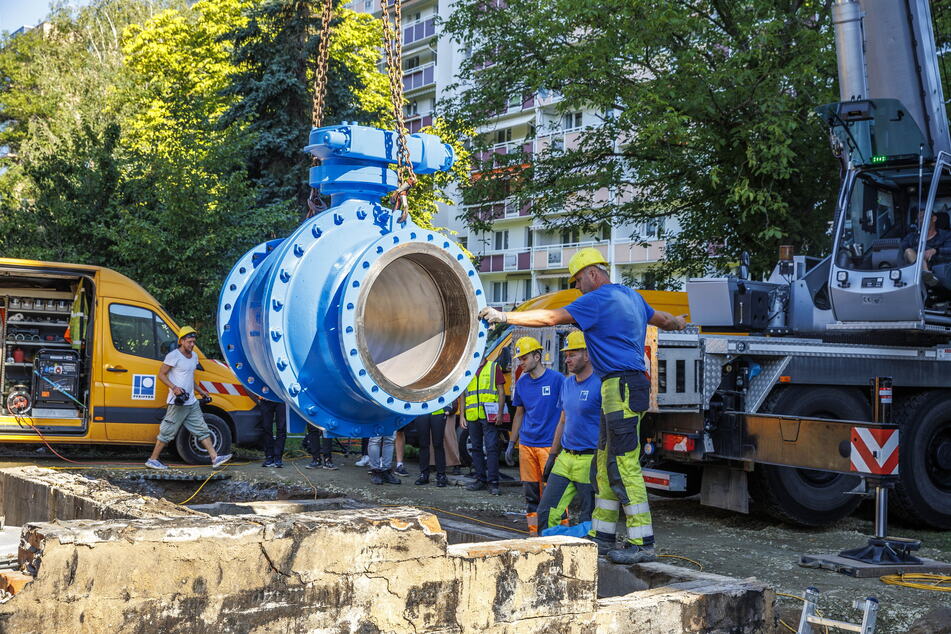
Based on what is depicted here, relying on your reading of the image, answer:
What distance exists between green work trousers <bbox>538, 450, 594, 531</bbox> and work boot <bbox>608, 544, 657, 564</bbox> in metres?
0.92

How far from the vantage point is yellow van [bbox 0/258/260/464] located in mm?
13359

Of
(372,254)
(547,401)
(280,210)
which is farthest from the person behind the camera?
(280,210)

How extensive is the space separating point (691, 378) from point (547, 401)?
1491mm

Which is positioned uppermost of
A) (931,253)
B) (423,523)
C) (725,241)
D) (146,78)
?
(146,78)

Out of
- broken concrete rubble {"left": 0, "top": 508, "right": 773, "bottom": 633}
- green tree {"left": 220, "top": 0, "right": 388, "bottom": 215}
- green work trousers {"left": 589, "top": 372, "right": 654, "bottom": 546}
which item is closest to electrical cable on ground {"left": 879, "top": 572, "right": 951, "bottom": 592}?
green work trousers {"left": 589, "top": 372, "right": 654, "bottom": 546}

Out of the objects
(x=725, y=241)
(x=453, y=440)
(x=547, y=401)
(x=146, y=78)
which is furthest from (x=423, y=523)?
(x=146, y=78)

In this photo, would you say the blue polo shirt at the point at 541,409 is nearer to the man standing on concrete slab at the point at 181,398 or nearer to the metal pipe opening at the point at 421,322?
the metal pipe opening at the point at 421,322

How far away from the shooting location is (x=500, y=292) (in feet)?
163

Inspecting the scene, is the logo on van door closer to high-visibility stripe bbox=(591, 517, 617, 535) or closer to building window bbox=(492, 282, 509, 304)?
high-visibility stripe bbox=(591, 517, 617, 535)

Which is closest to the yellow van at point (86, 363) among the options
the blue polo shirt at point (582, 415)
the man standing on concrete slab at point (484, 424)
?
the man standing on concrete slab at point (484, 424)

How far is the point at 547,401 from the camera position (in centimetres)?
877

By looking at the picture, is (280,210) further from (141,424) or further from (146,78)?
(146,78)

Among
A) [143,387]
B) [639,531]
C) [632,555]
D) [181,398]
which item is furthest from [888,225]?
[143,387]

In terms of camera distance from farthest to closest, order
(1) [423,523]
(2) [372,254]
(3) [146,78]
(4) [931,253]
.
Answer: (3) [146,78] < (4) [931,253] < (1) [423,523] < (2) [372,254]
